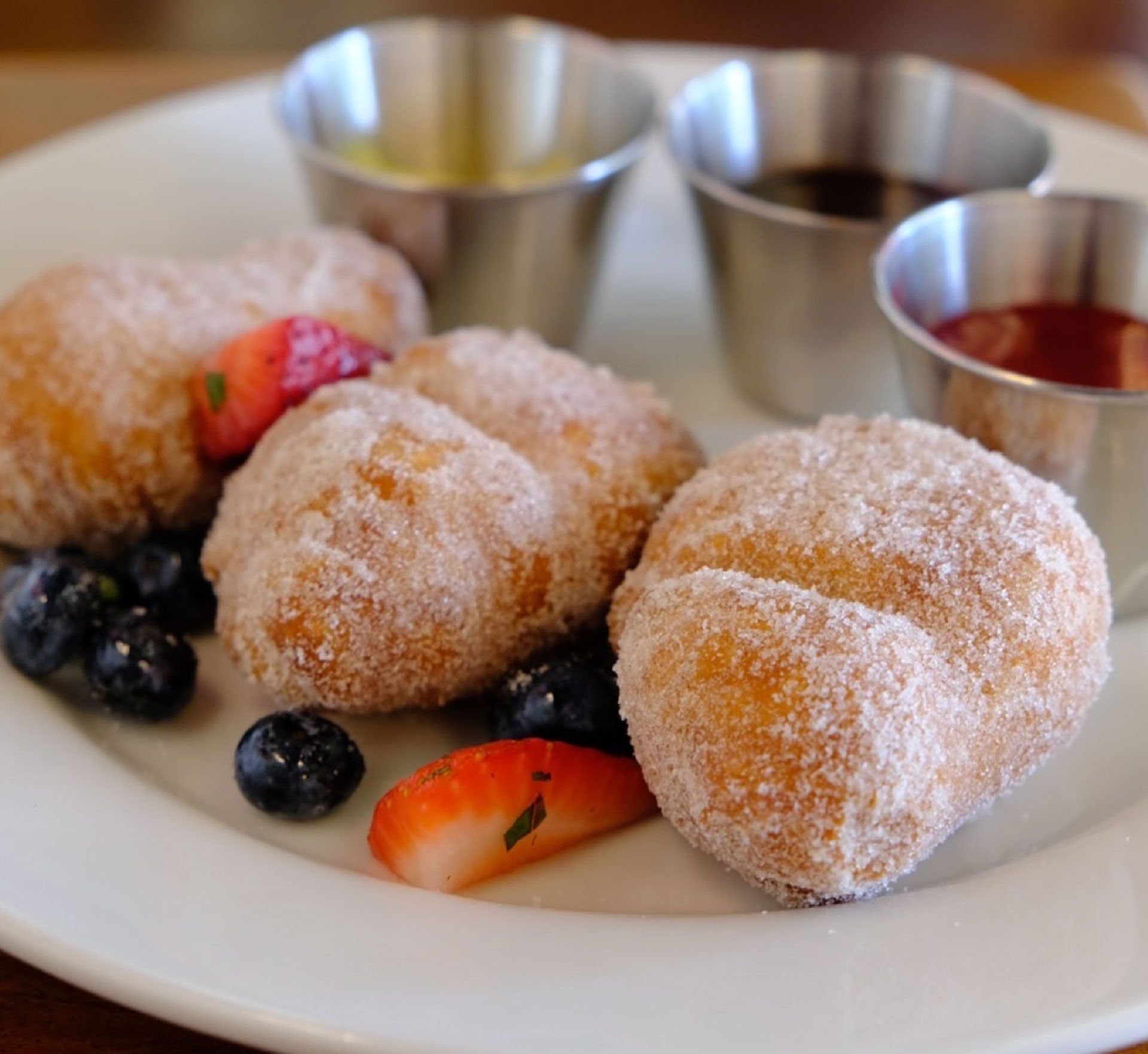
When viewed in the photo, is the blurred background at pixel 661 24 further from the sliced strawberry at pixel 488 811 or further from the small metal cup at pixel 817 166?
the sliced strawberry at pixel 488 811

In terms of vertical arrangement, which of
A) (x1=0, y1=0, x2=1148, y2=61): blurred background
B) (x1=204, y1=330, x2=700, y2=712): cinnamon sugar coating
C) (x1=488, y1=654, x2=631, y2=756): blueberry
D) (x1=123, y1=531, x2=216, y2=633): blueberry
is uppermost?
(x1=204, y1=330, x2=700, y2=712): cinnamon sugar coating

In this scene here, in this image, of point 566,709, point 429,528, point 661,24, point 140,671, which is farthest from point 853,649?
point 661,24

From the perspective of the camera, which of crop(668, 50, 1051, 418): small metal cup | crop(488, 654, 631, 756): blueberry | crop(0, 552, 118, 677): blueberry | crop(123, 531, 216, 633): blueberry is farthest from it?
crop(668, 50, 1051, 418): small metal cup

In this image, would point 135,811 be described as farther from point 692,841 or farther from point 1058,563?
point 1058,563

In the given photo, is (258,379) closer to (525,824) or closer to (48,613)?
(48,613)

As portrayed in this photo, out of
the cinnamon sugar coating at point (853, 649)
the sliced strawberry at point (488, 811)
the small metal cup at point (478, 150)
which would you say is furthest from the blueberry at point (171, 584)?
the small metal cup at point (478, 150)

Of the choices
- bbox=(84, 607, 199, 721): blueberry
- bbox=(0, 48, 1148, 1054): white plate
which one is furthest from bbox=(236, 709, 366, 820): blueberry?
bbox=(84, 607, 199, 721): blueberry

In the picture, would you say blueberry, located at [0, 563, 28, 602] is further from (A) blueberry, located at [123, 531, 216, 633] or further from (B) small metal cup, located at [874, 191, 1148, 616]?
(B) small metal cup, located at [874, 191, 1148, 616]
